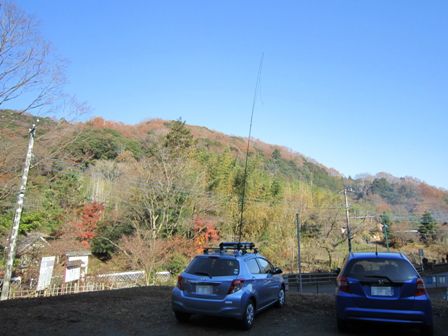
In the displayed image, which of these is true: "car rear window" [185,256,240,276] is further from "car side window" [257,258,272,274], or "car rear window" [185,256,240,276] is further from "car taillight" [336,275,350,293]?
"car taillight" [336,275,350,293]

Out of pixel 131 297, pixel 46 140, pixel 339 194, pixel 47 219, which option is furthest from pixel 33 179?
pixel 339 194

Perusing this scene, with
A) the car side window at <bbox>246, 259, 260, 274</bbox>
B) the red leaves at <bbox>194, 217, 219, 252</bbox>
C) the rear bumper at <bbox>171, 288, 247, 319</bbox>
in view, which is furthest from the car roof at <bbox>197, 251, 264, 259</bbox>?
the red leaves at <bbox>194, 217, 219, 252</bbox>

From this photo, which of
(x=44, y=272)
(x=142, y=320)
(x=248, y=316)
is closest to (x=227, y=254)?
(x=248, y=316)

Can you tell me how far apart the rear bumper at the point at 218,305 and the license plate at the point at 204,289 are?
0.40ft

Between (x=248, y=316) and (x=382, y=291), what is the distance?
241 cm

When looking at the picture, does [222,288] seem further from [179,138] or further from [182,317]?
[179,138]

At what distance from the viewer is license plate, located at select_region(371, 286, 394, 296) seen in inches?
240

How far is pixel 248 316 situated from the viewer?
22.5ft

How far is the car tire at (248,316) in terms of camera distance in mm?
6712

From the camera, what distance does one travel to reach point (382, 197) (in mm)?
86625

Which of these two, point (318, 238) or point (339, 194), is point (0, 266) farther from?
point (339, 194)

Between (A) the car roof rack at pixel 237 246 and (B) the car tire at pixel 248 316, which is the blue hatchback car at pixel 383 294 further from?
(A) the car roof rack at pixel 237 246

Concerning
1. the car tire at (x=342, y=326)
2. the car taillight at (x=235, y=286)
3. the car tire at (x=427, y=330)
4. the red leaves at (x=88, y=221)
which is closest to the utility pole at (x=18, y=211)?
the car taillight at (x=235, y=286)

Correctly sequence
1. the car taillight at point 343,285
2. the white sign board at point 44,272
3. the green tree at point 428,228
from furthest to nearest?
the green tree at point 428,228 < the white sign board at point 44,272 < the car taillight at point 343,285
